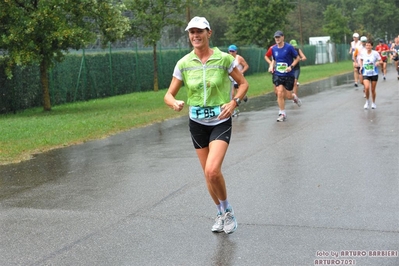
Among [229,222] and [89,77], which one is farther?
[89,77]

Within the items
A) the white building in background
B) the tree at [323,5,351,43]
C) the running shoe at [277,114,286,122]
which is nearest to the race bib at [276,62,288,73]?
the running shoe at [277,114,286,122]

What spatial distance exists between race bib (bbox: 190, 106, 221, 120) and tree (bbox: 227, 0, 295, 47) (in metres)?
38.3

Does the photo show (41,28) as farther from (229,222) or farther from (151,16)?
(229,222)

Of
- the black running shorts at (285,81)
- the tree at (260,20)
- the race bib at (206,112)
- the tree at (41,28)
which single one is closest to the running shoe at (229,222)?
the race bib at (206,112)

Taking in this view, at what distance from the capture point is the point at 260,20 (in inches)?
1757

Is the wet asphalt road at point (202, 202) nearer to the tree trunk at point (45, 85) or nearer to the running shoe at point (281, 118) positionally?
the running shoe at point (281, 118)

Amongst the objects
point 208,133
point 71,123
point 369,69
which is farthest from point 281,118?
point 208,133

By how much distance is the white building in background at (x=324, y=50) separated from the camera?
7088cm

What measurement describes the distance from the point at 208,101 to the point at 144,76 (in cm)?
2614

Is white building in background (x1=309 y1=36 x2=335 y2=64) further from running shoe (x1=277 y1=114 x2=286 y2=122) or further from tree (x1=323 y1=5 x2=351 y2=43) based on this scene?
running shoe (x1=277 y1=114 x2=286 y2=122)

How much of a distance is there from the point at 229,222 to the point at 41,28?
15.0 m

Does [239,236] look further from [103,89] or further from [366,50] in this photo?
[103,89]

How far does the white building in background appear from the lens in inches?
2790

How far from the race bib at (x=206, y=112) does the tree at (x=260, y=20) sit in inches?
1507
